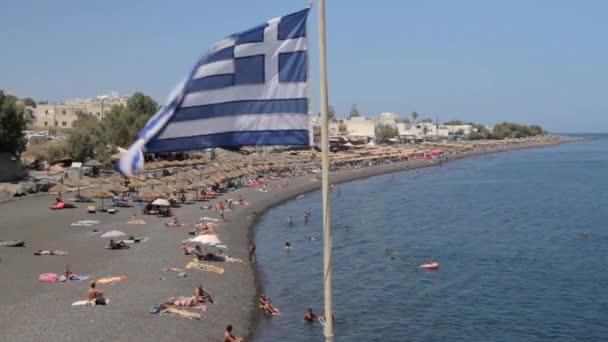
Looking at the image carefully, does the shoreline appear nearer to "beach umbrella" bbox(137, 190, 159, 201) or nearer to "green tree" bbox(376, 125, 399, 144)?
"beach umbrella" bbox(137, 190, 159, 201)

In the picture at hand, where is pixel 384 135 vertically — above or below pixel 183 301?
above

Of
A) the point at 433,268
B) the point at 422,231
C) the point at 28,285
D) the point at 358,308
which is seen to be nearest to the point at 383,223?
the point at 422,231

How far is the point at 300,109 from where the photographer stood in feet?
27.6

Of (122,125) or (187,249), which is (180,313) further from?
(122,125)

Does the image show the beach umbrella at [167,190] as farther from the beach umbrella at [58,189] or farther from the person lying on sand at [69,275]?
the person lying on sand at [69,275]

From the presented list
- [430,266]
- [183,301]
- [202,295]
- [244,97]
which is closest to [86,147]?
[430,266]

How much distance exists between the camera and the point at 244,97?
28.3ft

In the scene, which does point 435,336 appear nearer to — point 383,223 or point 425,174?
point 383,223

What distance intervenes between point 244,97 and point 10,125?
5122 cm

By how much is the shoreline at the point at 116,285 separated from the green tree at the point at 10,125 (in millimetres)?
11074

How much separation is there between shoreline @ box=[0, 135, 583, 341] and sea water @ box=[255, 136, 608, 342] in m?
1.50

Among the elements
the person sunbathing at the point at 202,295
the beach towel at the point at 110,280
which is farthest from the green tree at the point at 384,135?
the person sunbathing at the point at 202,295

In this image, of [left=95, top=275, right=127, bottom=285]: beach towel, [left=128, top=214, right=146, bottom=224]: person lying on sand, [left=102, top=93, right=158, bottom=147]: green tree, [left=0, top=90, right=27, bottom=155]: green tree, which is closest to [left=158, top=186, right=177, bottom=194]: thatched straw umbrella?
Result: [left=128, top=214, right=146, bottom=224]: person lying on sand

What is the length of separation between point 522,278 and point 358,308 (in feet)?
33.0
